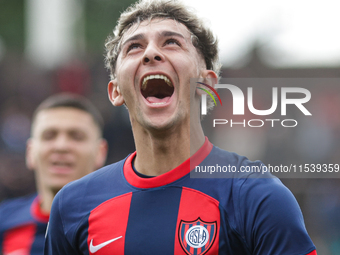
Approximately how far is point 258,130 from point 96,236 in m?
6.70

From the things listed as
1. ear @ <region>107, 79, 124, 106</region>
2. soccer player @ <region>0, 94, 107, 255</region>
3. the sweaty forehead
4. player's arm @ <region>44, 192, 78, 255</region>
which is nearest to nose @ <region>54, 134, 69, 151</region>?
soccer player @ <region>0, 94, 107, 255</region>

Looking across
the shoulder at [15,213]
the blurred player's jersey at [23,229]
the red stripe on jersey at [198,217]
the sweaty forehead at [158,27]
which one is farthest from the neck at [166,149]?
the shoulder at [15,213]

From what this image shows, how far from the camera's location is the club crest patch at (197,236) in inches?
83.4

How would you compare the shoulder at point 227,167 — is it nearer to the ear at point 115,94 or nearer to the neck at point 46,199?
the ear at point 115,94

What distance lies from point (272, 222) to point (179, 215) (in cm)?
51

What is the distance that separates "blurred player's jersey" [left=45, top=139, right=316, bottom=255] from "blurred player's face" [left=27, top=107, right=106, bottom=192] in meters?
1.76

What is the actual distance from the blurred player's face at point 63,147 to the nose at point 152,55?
2191 mm

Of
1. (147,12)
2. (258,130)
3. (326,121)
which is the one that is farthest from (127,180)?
(326,121)

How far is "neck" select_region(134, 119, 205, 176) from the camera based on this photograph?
2.50 meters

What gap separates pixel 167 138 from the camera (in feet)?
8.26

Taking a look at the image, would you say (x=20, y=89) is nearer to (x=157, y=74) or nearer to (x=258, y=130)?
(x=258, y=130)

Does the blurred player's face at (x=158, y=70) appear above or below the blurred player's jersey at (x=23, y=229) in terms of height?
above

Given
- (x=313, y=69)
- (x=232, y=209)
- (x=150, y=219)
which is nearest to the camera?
(x=232, y=209)

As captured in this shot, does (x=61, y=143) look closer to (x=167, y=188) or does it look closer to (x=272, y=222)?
(x=167, y=188)
